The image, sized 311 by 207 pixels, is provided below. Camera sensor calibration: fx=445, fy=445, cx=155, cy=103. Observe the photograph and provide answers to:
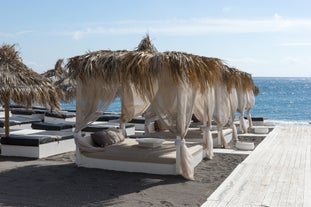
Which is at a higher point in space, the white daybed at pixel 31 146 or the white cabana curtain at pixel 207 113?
the white cabana curtain at pixel 207 113

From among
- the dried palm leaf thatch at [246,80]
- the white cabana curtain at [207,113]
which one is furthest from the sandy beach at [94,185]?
the dried palm leaf thatch at [246,80]

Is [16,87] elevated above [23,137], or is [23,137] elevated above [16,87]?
[16,87]

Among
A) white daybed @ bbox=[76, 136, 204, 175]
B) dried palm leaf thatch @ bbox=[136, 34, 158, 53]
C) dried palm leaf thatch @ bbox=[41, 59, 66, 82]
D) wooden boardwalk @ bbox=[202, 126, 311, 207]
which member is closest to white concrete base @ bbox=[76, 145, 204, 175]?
white daybed @ bbox=[76, 136, 204, 175]

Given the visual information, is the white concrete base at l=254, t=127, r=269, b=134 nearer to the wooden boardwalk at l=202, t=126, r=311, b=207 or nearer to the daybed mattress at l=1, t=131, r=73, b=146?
the wooden boardwalk at l=202, t=126, r=311, b=207

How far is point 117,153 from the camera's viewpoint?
7.95 metres

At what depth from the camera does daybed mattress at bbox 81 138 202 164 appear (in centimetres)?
766

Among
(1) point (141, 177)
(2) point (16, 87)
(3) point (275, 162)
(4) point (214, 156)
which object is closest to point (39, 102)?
(2) point (16, 87)

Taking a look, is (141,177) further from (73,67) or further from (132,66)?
(73,67)

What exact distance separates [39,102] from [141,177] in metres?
3.26

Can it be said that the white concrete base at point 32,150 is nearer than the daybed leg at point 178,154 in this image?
No

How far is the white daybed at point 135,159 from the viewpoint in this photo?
300 inches

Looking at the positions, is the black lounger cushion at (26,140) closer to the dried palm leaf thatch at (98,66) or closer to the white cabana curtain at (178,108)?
the dried palm leaf thatch at (98,66)

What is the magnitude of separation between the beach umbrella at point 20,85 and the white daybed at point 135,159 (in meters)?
1.68

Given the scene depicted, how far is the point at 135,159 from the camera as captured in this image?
7.77 m
